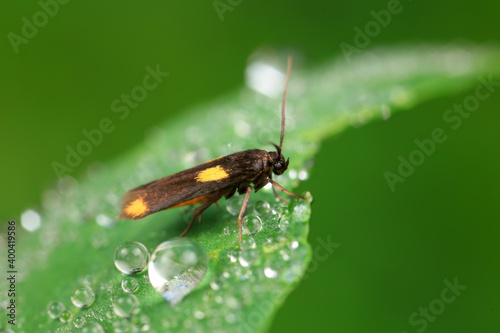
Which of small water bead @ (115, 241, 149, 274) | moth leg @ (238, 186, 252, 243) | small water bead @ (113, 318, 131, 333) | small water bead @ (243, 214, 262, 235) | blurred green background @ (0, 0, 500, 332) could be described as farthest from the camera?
blurred green background @ (0, 0, 500, 332)

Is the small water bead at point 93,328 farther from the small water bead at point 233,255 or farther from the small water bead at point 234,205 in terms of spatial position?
the small water bead at point 234,205

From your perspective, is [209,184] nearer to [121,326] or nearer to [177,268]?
[177,268]

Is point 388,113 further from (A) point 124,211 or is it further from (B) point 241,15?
(B) point 241,15

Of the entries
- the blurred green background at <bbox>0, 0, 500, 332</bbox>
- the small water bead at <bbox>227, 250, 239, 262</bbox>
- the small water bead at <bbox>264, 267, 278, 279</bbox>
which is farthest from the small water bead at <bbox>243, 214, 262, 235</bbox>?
the blurred green background at <bbox>0, 0, 500, 332</bbox>

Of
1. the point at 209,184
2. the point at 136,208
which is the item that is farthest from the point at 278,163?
the point at 136,208

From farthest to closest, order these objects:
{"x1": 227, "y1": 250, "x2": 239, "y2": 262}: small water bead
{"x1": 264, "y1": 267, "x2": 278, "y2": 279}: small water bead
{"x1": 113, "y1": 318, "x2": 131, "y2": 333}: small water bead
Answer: {"x1": 227, "y1": 250, "x2": 239, "y2": 262}: small water bead < {"x1": 113, "y1": 318, "x2": 131, "y2": 333}: small water bead < {"x1": 264, "y1": 267, "x2": 278, "y2": 279}: small water bead

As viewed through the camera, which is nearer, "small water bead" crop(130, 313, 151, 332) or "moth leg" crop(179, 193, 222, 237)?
"small water bead" crop(130, 313, 151, 332)

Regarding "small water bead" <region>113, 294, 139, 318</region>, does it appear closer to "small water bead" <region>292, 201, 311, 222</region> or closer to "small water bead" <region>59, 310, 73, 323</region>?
"small water bead" <region>59, 310, 73, 323</region>
